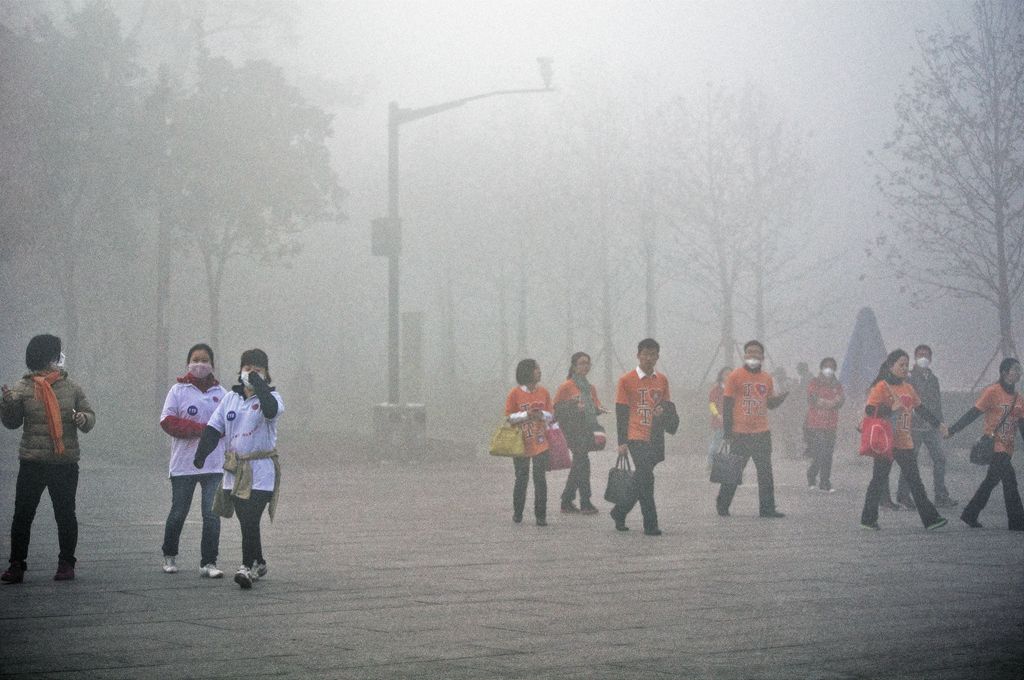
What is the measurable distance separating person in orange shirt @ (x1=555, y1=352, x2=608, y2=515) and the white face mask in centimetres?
609

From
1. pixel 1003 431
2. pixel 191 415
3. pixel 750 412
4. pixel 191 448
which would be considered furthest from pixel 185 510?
pixel 1003 431

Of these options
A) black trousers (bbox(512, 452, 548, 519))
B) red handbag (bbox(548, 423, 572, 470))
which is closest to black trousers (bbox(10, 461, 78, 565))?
black trousers (bbox(512, 452, 548, 519))

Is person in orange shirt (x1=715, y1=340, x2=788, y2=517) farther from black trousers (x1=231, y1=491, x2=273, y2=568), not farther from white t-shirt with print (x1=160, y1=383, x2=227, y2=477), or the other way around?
black trousers (x1=231, y1=491, x2=273, y2=568)

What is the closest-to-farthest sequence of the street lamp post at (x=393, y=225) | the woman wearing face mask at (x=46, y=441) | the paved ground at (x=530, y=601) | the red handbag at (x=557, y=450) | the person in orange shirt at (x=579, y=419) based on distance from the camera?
1. the paved ground at (x=530, y=601)
2. the woman wearing face mask at (x=46, y=441)
3. the red handbag at (x=557, y=450)
4. the person in orange shirt at (x=579, y=419)
5. the street lamp post at (x=393, y=225)

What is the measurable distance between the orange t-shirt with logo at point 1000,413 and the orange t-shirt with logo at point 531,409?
443cm

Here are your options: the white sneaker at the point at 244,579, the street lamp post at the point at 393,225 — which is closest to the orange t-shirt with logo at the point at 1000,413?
the white sneaker at the point at 244,579

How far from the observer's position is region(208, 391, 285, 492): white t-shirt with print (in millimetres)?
10805

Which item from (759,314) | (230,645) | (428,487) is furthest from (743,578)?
(759,314)

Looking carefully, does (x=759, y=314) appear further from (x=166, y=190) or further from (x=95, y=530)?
(x=95, y=530)

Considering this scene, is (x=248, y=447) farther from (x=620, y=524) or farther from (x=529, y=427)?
(x=529, y=427)

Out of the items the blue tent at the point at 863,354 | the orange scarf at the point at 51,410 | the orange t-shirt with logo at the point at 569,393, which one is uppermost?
the blue tent at the point at 863,354

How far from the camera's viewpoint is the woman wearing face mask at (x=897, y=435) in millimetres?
15211

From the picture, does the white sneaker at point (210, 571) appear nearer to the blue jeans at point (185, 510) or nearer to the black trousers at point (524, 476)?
the blue jeans at point (185, 510)

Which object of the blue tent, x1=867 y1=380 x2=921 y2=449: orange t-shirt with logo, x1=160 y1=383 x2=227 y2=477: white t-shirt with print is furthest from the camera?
the blue tent
